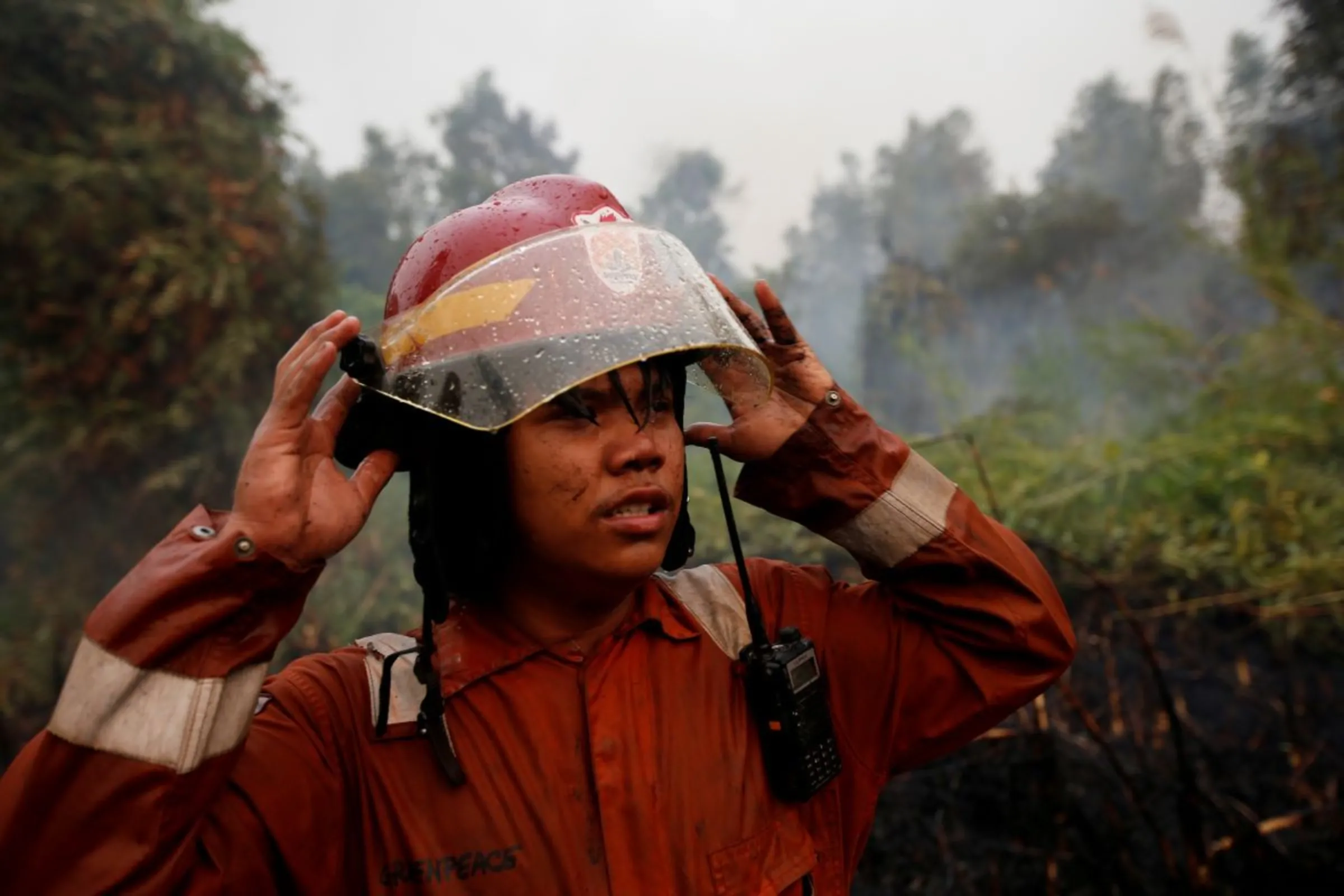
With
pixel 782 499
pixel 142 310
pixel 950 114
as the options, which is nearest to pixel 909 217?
pixel 950 114

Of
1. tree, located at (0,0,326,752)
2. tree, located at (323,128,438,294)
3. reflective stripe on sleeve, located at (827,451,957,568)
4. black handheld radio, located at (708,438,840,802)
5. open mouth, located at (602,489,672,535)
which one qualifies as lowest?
black handheld radio, located at (708,438,840,802)

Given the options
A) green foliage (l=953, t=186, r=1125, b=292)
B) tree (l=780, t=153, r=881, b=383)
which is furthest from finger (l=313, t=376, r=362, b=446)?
tree (l=780, t=153, r=881, b=383)

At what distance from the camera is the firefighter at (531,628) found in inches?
38.9

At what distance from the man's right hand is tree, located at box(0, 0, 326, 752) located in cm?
423

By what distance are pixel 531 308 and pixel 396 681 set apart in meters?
0.68

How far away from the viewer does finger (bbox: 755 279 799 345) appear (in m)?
1.43

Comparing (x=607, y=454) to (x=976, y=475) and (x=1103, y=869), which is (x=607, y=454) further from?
(x=976, y=475)

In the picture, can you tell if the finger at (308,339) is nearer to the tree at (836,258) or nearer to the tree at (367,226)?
the tree at (367,226)

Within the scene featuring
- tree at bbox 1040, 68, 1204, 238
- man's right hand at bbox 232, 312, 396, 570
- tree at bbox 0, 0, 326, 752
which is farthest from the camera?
tree at bbox 1040, 68, 1204, 238

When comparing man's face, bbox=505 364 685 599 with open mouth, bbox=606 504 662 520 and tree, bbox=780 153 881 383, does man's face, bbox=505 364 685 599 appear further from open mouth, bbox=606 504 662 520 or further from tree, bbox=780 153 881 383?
tree, bbox=780 153 881 383

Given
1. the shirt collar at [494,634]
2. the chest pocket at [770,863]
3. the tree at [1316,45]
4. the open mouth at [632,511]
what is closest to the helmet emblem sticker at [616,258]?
the open mouth at [632,511]

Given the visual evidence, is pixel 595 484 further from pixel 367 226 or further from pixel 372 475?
pixel 367 226

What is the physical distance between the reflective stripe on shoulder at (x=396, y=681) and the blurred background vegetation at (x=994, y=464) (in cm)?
193

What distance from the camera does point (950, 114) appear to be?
77.8ft
